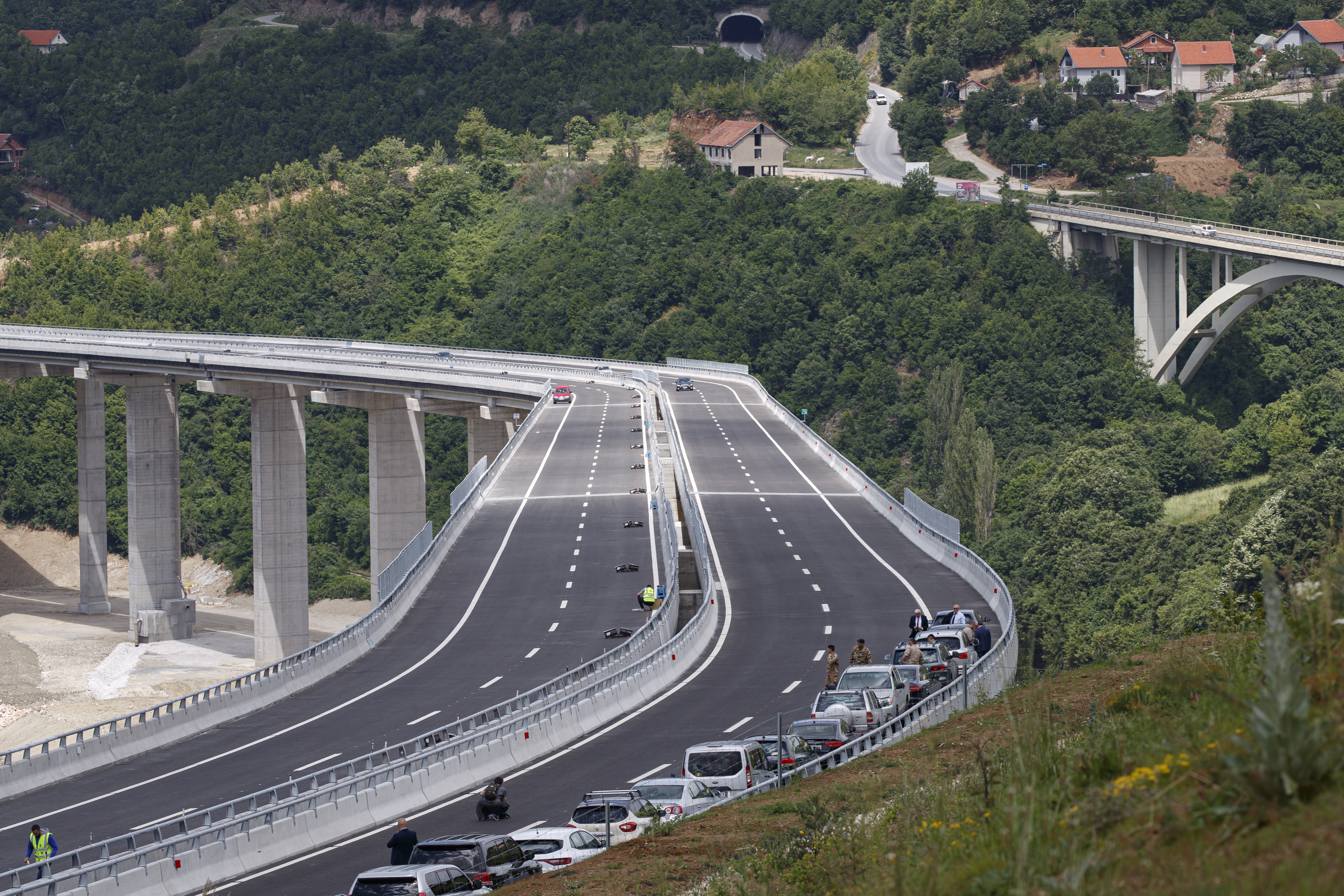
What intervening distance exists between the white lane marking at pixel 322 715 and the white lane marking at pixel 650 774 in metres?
10.9

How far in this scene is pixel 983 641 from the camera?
1529 inches

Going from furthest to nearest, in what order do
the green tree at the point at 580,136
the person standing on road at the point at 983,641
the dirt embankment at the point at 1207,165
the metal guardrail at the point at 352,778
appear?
the green tree at the point at 580,136 < the dirt embankment at the point at 1207,165 < the person standing on road at the point at 983,641 < the metal guardrail at the point at 352,778

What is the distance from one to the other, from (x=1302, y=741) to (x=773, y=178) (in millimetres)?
160463

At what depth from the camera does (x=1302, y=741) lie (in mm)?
10539

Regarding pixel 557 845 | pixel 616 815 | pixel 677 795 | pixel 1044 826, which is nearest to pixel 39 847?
pixel 557 845

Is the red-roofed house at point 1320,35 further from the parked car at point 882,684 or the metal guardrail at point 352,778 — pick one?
the parked car at point 882,684

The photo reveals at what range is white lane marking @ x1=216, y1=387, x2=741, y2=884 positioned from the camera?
29.9 meters

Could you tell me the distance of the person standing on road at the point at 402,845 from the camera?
25.7 meters

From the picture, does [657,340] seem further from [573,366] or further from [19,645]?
[19,645]

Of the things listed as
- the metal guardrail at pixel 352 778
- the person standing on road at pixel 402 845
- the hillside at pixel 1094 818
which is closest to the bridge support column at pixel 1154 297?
the metal guardrail at pixel 352 778

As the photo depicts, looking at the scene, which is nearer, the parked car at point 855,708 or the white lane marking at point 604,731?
the white lane marking at point 604,731

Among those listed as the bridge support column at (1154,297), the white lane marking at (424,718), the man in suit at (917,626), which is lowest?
the white lane marking at (424,718)

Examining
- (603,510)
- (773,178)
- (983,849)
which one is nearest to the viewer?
(983,849)

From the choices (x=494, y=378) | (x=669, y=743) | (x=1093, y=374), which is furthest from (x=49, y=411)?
(x=669, y=743)
